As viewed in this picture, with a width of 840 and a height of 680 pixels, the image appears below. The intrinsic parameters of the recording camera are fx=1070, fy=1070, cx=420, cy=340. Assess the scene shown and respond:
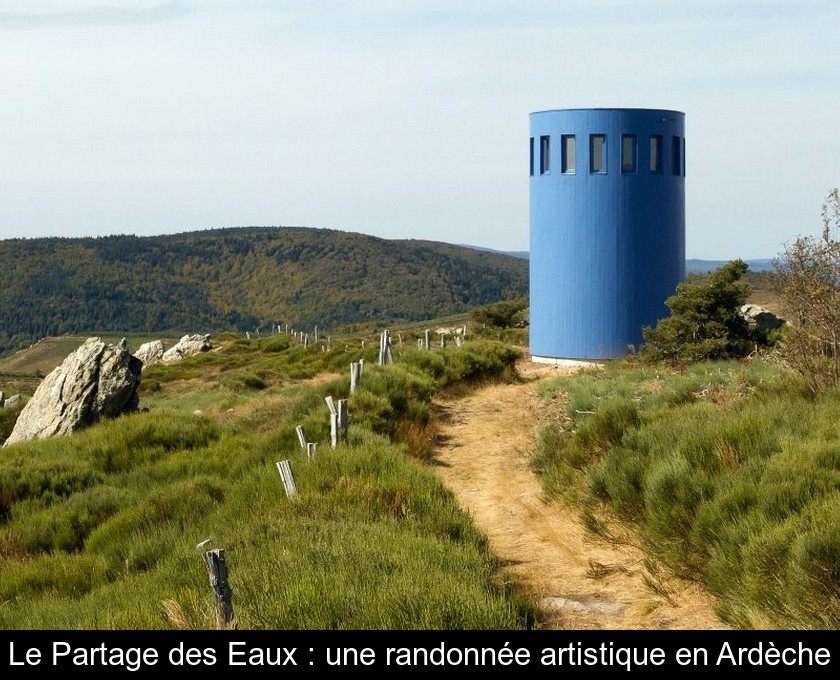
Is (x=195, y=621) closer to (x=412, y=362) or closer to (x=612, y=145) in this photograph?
(x=412, y=362)

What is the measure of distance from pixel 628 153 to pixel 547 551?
62.9ft

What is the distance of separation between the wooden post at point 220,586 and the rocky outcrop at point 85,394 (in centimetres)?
1455

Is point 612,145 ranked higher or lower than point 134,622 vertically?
higher

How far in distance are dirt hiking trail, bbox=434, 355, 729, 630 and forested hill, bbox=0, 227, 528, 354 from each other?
136561 millimetres

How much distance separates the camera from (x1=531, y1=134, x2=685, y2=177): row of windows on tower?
28.0 meters

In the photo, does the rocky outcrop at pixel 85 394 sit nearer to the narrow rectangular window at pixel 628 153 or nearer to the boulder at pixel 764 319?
the narrow rectangular window at pixel 628 153

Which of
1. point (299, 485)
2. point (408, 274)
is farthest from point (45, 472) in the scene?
point (408, 274)

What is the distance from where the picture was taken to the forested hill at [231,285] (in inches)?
6339

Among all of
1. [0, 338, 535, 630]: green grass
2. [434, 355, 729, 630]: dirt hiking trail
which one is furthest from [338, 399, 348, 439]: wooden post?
[434, 355, 729, 630]: dirt hiking trail

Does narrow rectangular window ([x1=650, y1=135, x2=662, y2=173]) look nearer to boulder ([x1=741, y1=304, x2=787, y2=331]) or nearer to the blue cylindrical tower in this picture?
the blue cylindrical tower

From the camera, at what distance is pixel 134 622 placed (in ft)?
24.0

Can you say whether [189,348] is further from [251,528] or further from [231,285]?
[231,285]

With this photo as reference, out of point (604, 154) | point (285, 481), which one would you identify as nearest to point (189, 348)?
point (604, 154)

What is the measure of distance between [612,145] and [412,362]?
347 inches
